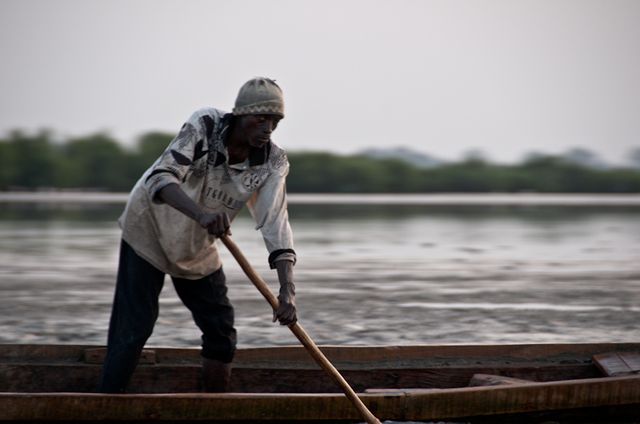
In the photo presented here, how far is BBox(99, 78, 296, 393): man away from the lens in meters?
4.35

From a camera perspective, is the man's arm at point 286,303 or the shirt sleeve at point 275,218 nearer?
the man's arm at point 286,303

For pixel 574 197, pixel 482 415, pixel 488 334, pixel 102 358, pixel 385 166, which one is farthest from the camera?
pixel 574 197

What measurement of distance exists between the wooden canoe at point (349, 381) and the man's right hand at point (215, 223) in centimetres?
81

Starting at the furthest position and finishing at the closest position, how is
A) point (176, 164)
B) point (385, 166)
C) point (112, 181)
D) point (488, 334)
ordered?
point (385, 166), point (112, 181), point (488, 334), point (176, 164)

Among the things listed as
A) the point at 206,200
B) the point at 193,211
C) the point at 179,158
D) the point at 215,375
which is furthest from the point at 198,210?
the point at 215,375

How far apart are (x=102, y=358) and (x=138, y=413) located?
109 centimetres

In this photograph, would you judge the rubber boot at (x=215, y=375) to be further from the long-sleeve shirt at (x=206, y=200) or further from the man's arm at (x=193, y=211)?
the man's arm at (x=193, y=211)

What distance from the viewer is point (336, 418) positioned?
14.9 ft

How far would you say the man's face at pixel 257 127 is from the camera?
14.4ft

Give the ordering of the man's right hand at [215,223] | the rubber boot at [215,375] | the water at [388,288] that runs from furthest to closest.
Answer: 1. the water at [388,288]
2. the rubber boot at [215,375]
3. the man's right hand at [215,223]

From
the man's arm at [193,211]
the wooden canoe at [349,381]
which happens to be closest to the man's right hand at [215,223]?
the man's arm at [193,211]

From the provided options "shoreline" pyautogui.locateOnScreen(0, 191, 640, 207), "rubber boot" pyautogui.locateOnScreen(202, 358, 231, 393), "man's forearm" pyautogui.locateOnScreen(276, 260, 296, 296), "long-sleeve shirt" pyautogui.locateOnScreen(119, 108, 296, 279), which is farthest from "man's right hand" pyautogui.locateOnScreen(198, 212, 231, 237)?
"shoreline" pyautogui.locateOnScreen(0, 191, 640, 207)

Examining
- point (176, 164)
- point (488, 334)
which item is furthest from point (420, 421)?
point (488, 334)

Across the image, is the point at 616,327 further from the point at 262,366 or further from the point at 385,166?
the point at 385,166
